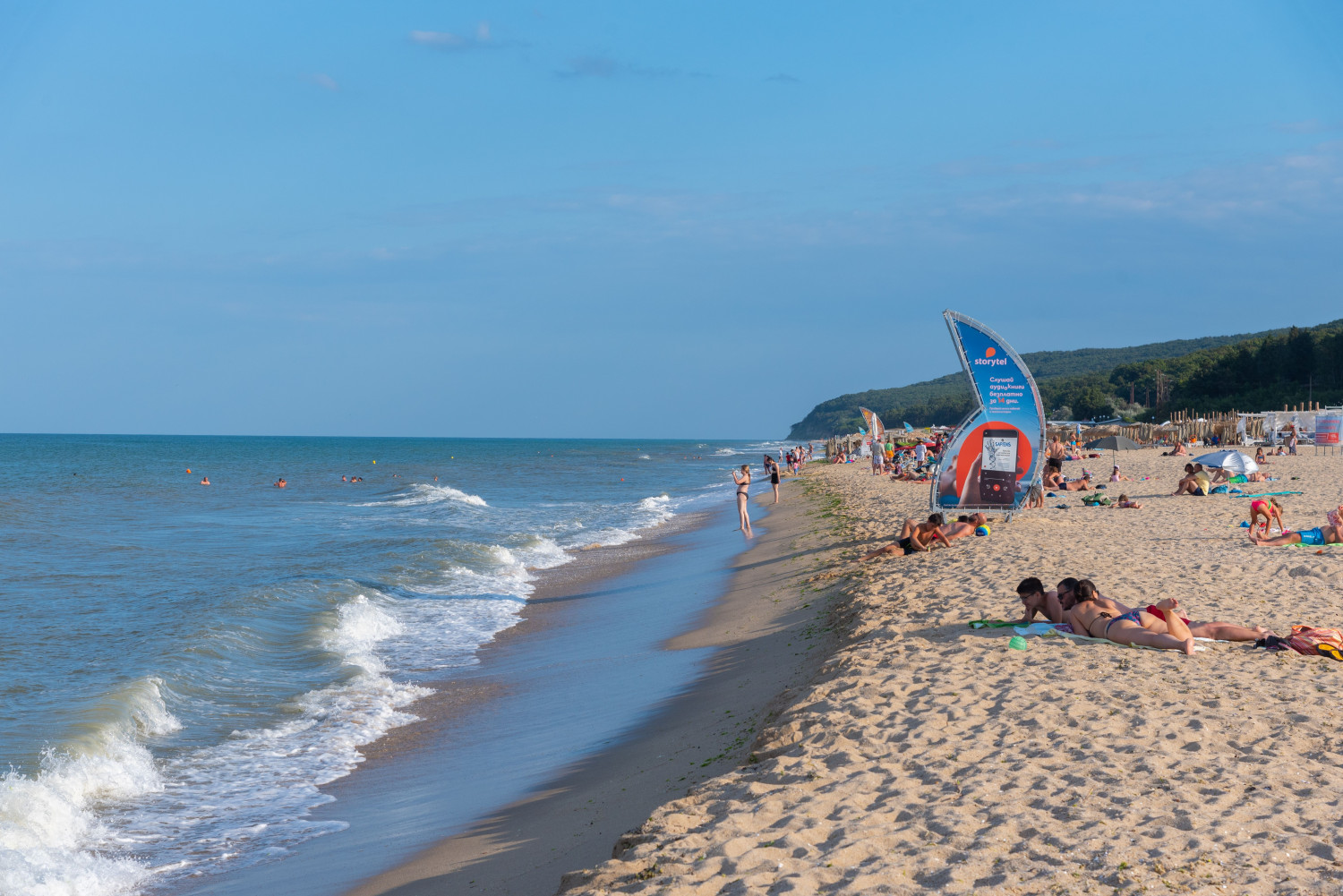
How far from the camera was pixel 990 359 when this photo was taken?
13492mm

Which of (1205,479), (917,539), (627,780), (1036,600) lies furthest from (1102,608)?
(1205,479)

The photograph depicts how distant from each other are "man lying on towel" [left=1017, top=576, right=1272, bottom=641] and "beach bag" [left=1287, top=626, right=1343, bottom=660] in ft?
1.02

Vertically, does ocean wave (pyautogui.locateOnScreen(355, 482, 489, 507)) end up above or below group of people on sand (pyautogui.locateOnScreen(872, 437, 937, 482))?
below

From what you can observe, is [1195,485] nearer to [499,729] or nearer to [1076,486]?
[1076,486]

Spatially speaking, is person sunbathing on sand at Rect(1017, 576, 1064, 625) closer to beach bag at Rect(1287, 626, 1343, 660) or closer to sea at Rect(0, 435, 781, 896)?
beach bag at Rect(1287, 626, 1343, 660)

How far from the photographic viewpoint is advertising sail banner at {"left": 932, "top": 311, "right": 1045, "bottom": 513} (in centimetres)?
1345

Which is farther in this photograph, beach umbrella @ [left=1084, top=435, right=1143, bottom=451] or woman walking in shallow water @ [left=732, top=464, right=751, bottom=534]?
beach umbrella @ [left=1084, top=435, right=1143, bottom=451]

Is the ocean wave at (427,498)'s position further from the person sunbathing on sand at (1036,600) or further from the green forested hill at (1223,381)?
the green forested hill at (1223,381)

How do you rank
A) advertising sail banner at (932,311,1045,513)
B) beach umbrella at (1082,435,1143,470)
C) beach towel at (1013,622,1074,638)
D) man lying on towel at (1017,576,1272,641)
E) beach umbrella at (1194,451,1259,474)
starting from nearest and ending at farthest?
1. man lying on towel at (1017,576,1272,641)
2. beach towel at (1013,622,1074,638)
3. advertising sail banner at (932,311,1045,513)
4. beach umbrella at (1194,451,1259,474)
5. beach umbrella at (1082,435,1143,470)

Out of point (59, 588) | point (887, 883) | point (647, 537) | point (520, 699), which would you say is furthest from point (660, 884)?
point (647, 537)

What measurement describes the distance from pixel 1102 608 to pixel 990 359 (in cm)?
645

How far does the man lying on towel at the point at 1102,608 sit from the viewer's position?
7.25 m

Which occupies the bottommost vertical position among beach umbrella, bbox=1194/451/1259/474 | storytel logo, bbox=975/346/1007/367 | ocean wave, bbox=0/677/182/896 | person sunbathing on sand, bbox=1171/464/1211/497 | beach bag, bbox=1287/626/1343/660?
ocean wave, bbox=0/677/182/896

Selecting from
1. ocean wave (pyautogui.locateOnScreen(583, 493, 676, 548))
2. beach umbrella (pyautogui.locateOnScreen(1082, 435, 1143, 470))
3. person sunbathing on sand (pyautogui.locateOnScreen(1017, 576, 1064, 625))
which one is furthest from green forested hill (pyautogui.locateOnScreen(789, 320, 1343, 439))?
person sunbathing on sand (pyautogui.locateOnScreen(1017, 576, 1064, 625))
